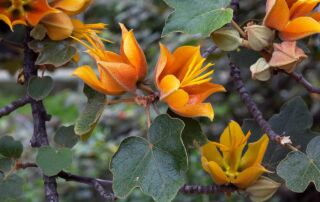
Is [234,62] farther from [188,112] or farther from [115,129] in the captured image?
[115,129]

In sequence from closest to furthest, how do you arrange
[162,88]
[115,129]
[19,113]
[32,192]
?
1. [162,88]
2. [32,192]
3. [115,129]
4. [19,113]

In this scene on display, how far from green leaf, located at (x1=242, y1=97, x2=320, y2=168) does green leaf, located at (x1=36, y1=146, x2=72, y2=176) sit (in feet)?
0.72

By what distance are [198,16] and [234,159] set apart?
0.17 m

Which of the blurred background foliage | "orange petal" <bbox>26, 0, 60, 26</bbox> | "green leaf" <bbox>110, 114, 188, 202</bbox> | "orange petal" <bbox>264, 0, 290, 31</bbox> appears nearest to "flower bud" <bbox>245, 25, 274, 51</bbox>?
"orange petal" <bbox>264, 0, 290, 31</bbox>

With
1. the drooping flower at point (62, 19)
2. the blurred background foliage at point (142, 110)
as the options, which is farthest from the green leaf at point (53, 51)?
the blurred background foliage at point (142, 110)

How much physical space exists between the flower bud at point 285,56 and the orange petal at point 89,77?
0.56 ft

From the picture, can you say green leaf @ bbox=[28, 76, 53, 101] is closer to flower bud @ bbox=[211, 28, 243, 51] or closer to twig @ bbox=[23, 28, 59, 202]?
twig @ bbox=[23, 28, 59, 202]

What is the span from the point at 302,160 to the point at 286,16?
0.15 meters

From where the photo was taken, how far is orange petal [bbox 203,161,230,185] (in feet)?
2.12

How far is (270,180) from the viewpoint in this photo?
0.66 metres

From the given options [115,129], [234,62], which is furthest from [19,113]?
[234,62]

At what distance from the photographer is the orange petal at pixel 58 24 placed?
2.17ft

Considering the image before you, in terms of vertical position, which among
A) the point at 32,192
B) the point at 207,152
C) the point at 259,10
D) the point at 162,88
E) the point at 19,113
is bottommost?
the point at 19,113

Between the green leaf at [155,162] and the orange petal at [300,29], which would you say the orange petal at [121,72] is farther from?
the orange petal at [300,29]
